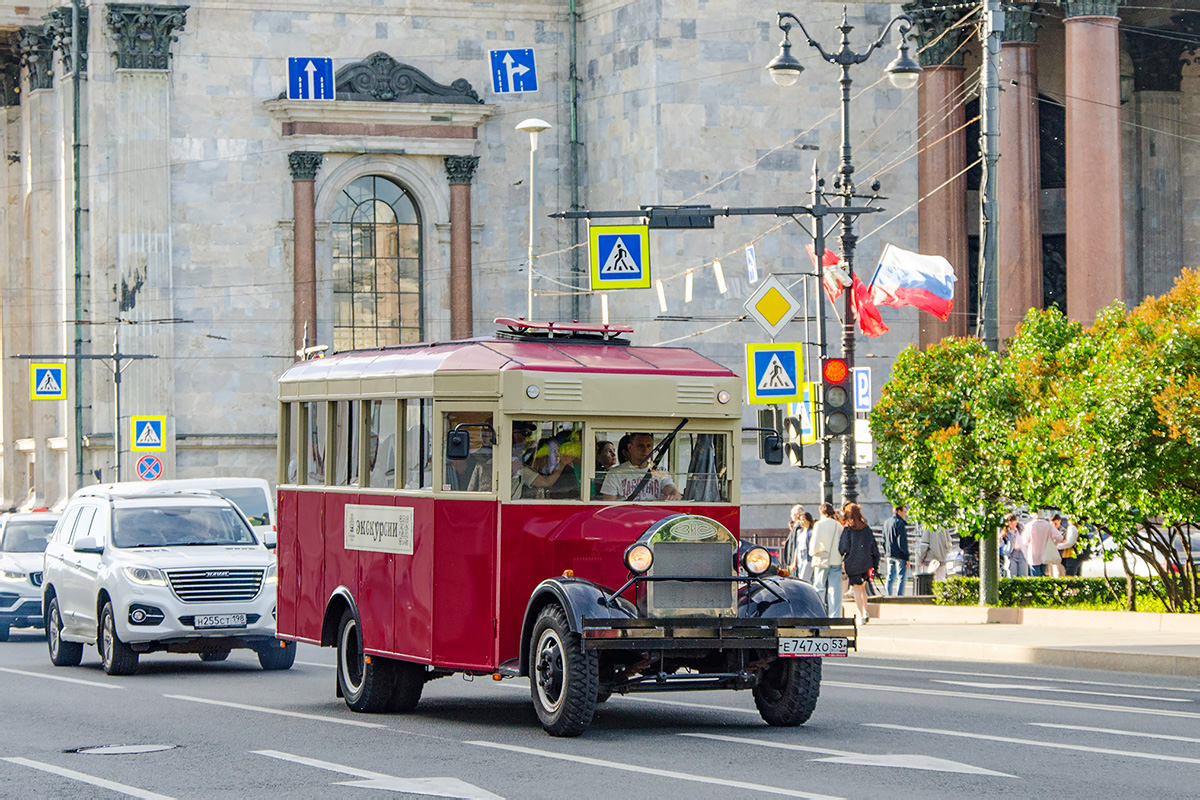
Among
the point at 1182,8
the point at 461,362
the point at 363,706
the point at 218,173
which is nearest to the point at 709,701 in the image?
the point at 363,706

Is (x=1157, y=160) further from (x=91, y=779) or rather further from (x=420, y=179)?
(x=91, y=779)

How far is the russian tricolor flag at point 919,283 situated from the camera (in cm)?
3266

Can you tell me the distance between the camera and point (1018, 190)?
4069 cm

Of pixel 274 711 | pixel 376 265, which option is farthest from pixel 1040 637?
pixel 376 265

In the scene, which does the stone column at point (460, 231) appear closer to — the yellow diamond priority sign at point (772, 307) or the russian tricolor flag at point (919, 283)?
the russian tricolor flag at point (919, 283)

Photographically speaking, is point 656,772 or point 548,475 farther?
point 548,475

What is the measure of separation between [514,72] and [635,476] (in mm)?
29972

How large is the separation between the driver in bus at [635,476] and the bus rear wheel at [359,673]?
2.62 meters

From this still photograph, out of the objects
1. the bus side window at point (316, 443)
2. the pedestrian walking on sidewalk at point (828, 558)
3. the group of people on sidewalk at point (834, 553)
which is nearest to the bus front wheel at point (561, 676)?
the bus side window at point (316, 443)

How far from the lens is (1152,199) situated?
47.2m

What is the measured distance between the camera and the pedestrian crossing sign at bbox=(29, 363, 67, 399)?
42.2 m

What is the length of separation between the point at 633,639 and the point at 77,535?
11621mm

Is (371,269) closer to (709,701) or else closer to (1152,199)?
(1152,199)

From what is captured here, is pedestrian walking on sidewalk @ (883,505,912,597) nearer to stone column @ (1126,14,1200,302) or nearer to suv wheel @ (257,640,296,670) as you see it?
suv wheel @ (257,640,296,670)
